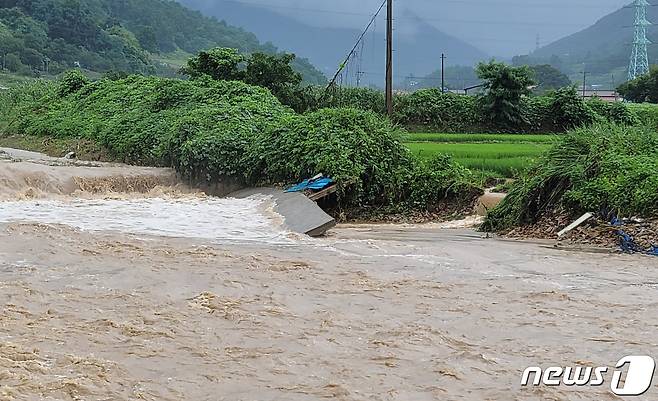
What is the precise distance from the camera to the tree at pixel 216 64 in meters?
28.1

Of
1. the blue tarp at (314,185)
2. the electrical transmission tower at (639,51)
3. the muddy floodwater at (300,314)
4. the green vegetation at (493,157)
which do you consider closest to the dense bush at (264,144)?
the blue tarp at (314,185)

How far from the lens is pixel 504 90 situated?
3161cm

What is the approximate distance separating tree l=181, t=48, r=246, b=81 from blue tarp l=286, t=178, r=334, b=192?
45.2 ft

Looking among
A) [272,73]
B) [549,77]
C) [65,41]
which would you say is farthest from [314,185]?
[549,77]

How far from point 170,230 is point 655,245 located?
23.2 feet

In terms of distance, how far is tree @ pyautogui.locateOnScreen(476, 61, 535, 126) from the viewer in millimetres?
31781

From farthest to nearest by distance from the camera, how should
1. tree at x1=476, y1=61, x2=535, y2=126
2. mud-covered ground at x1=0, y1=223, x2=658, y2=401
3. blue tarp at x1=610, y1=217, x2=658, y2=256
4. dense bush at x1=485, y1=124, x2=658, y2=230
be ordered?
tree at x1=476, y1=61, x2=535, y2=126, dense bush at x1=485, y1=124, x2=658, y2=230, blue tarp at x1=610, y1=217, x2=658, y2=256, mud-covered ground at x1=0, y1=223, x2=658, y2=401

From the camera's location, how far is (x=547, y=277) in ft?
28.8

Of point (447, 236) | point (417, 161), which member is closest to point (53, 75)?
point (417, 161)

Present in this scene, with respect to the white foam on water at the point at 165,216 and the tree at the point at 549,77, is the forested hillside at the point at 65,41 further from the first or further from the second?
the white foam on water at the point at 165,216

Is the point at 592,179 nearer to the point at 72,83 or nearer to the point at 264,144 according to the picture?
the point at 264,144

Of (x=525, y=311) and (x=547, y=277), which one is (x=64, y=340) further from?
(x=547, y=277)

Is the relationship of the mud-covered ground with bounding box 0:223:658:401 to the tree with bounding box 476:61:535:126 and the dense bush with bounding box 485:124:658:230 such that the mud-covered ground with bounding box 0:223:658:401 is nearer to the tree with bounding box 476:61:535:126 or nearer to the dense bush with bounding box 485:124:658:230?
the dense bush with bounding box 485:124:658:230

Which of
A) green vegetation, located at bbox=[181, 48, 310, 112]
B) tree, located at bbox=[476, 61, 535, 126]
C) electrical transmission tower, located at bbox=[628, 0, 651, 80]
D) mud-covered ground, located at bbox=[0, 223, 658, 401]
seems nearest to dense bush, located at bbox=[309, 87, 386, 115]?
green vegetation, located at bbox=[181, 48, 310, 112]
